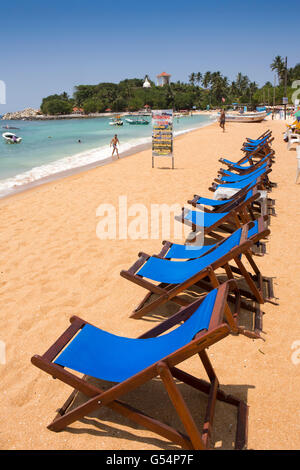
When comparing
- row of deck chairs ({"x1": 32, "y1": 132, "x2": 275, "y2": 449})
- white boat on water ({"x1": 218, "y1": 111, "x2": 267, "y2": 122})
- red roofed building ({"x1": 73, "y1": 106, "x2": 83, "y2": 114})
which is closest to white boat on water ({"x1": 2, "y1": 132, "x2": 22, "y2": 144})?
white boat on water ({"x1": 218, "y1": 111, "x2": 267, "y2": 122})

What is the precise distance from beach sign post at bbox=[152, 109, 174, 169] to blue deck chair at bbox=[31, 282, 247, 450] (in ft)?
32.6

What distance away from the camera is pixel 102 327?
3.39 m

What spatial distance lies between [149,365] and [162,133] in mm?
10786

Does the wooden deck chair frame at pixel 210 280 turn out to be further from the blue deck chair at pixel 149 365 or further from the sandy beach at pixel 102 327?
the blue deck chair at pixel 149 365

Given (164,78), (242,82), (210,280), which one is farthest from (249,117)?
(164,78)

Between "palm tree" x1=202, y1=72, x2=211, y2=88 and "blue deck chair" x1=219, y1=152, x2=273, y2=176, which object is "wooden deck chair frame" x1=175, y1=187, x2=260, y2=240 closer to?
"blue deck chair" x1=219, y1=152, x2=273, y2=176

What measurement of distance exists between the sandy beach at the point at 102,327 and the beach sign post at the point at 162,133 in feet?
16.2

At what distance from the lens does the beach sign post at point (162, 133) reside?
1170cm

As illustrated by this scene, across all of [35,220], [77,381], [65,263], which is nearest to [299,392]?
[77,381]

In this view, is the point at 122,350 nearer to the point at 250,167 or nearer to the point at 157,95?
the point at 250,167

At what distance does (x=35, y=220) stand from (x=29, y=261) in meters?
2.07

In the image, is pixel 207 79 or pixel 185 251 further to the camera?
pixel 207 79

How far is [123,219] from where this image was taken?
6562 mm
